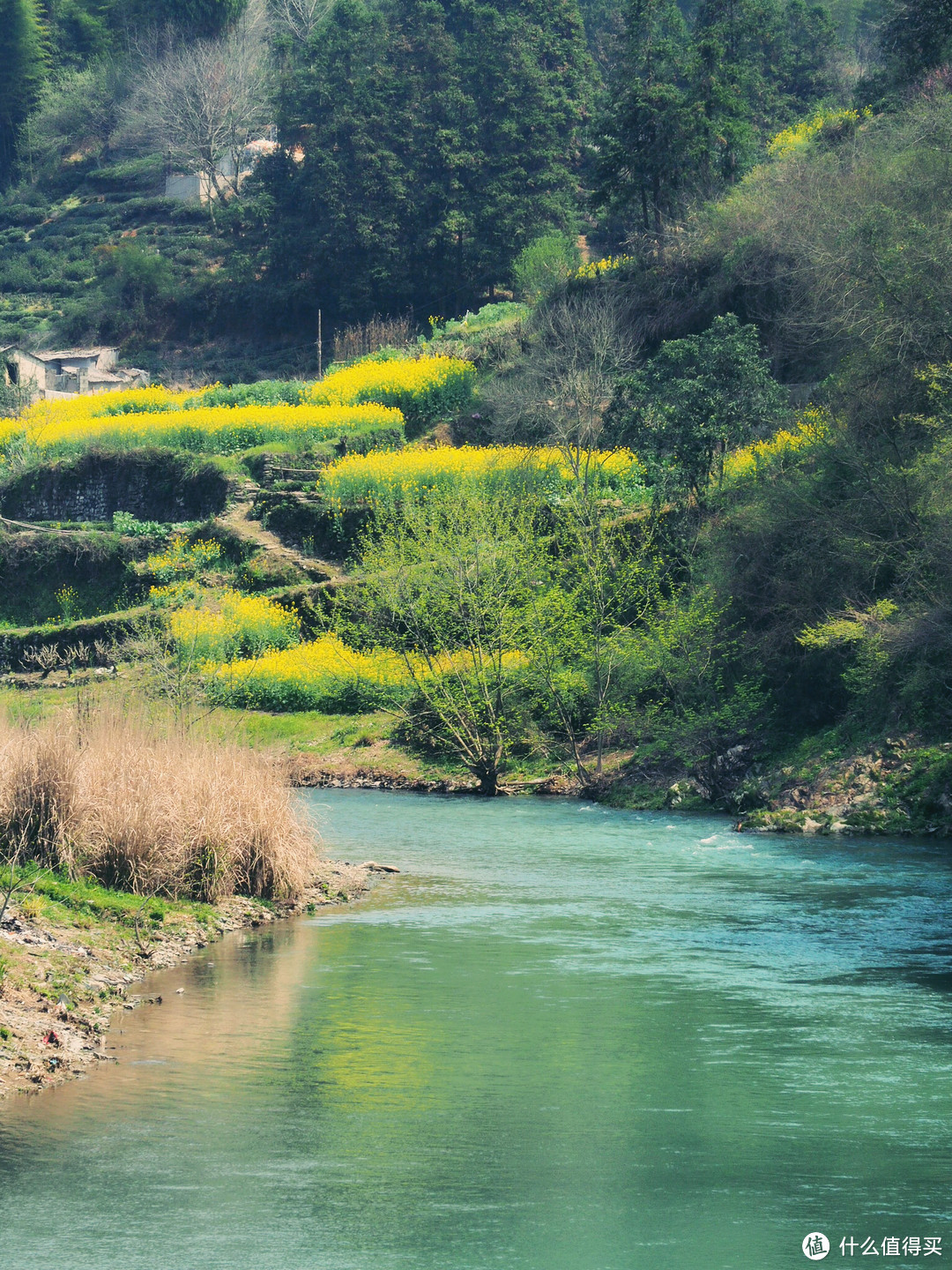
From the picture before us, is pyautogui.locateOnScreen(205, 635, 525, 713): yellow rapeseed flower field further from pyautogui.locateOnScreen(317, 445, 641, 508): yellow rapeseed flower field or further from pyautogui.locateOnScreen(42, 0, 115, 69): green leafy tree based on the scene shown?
pyautogui.locateOnScreen(42, 0, 115, 69): green leafy tree

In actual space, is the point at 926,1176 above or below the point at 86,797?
below

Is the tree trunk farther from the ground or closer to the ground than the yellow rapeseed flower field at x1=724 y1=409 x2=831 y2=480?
closer to the ground

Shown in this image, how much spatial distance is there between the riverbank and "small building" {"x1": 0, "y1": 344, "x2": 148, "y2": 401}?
54.6 m

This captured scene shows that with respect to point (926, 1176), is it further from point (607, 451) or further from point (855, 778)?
point (607, 451)

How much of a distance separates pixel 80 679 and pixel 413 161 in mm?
44042

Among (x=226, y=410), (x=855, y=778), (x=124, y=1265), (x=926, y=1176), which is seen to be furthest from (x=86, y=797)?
(x=226, y=410)

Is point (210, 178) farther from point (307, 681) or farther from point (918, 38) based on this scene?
point (307, 681)

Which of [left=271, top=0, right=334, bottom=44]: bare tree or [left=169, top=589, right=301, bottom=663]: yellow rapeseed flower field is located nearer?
[left=169, top=589, right=301, bottom=663]: yellow rapeseed flower field

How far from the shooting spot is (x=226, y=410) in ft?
179

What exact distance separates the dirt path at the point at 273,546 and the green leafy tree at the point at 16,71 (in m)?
74.1

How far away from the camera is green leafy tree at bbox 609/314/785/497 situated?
35.8m

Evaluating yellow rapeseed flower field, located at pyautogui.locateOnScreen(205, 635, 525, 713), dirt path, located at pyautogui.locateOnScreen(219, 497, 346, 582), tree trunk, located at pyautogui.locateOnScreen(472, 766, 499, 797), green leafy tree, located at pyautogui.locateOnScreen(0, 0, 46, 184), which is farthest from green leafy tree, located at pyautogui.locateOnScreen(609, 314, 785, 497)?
green leafy tree, located at pyautogui.locateOnScreen(0, 0, 46, 184)

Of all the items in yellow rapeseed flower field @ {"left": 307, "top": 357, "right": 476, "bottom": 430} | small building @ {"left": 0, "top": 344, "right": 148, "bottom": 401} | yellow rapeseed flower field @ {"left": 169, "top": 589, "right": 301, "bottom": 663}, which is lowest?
yellow rapeseed flower field @ {"left": 169, "top": 589, "right": 301, "bottom": 663}

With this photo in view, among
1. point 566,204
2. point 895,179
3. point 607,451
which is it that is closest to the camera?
point 895,179
